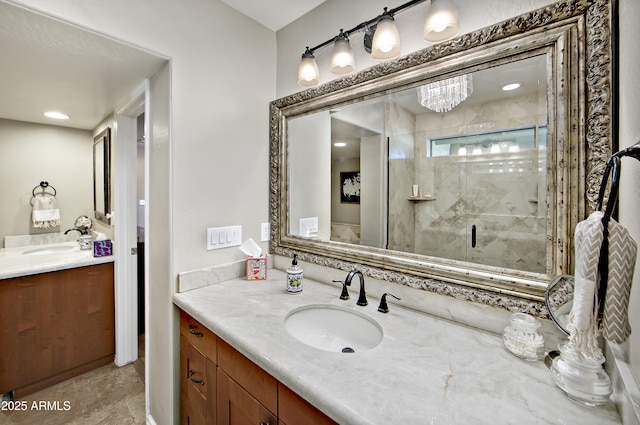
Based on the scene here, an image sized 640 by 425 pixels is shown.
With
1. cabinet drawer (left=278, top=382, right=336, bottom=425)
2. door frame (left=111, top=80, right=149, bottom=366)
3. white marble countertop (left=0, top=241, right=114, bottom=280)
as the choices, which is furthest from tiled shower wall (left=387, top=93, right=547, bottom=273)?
white marble countertop (left=0, top=241, right=114, bottom=280)

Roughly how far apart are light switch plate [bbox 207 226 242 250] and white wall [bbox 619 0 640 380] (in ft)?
5.01

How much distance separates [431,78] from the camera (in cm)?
112

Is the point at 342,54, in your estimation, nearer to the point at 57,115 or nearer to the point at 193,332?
the point at 193,332

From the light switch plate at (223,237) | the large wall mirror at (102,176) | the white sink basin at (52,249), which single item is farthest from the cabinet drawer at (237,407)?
the white sink basin at (52,249)

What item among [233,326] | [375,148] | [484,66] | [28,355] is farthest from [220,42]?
[28,355]

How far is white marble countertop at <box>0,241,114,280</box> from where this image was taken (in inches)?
71.0

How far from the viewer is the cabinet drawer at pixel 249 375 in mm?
847

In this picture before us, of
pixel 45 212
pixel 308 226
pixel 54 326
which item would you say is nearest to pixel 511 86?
pixel 308 226

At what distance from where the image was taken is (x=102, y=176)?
2.62m

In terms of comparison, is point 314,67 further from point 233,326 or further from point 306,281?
point 233,326

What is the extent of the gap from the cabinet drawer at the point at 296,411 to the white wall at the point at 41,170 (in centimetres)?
325

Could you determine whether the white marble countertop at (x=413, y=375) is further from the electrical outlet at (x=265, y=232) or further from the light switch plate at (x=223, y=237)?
the electrical outlet at (x=265, y=232)

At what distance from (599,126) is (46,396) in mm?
3176

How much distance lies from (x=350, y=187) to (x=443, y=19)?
77 cm
